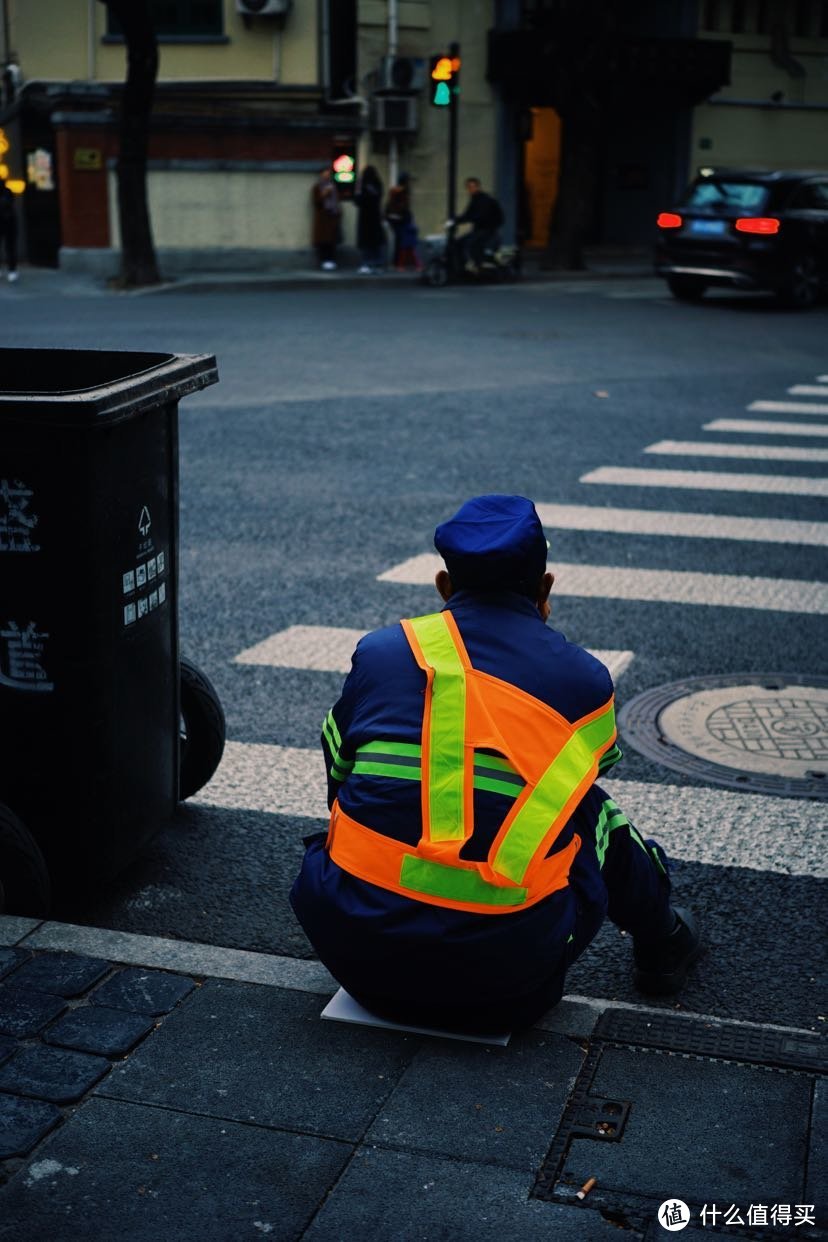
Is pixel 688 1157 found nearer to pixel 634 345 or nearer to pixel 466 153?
pixel 634 345

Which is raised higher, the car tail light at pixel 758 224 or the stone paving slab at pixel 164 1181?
the car tail light at pixel 758 224

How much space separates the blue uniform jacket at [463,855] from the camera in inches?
129

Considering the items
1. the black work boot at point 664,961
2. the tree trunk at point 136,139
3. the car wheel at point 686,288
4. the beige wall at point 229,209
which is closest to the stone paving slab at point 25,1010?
the black work boot at point 664,961

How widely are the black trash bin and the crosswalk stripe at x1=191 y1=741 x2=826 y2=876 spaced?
0.73 meters

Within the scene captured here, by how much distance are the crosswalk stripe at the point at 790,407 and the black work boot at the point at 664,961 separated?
9.84 metres

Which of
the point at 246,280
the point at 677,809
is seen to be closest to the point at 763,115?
the point at 246,280

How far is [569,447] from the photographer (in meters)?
11.4

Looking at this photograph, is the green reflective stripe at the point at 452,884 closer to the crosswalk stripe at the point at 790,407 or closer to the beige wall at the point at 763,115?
the crosswalk stripe at the point at 790,407

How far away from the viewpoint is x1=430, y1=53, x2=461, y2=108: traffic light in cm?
2720

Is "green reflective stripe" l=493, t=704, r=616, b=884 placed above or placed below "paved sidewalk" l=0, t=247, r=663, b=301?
above

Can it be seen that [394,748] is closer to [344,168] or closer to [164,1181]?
[164,1181]

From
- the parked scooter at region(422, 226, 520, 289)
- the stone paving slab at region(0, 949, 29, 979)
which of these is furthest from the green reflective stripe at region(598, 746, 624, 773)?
the parked scooter at region(422, 226, 520, 289)

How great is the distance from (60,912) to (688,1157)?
6.40 feet

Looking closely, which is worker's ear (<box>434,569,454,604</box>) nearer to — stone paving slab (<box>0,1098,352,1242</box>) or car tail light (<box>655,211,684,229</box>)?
stone paving slab (<box>0,1098,352,1242</box>)
